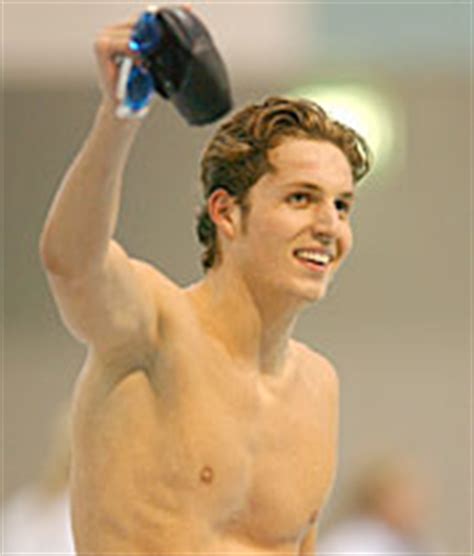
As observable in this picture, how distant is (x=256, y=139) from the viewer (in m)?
1.86

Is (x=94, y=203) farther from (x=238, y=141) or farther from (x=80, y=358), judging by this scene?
(x=80, y=358)

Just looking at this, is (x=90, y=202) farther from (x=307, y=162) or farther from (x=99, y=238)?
(x=307, y=162)

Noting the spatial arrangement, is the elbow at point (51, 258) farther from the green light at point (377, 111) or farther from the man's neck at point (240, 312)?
the green light at point (377, 111)

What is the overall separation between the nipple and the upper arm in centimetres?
12

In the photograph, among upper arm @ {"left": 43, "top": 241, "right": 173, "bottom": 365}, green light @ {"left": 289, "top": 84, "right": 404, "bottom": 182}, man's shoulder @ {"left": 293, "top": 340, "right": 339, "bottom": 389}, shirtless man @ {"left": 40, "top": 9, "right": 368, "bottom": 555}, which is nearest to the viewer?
upper arm @ {"left": 43, "top": 241, "right": 173, "bottom": 365}

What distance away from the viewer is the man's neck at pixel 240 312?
1877mm

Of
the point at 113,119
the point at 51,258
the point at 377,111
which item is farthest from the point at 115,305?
the point at 377,111

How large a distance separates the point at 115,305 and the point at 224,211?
0.19m

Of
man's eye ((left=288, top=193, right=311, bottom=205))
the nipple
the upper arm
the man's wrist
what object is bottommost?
the nipple

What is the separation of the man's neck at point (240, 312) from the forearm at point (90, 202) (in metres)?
0.22

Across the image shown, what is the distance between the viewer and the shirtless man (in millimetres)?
1823

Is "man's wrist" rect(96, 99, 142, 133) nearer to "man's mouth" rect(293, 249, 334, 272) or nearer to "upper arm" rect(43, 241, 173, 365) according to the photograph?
"upper arm" rect(43, 241, 173, 365)

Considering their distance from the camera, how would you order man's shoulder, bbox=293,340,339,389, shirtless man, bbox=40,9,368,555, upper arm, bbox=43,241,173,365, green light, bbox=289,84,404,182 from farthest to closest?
green light, bbox=289,84,404,182
man's shoulder, bbox=293,340,339,389
shirtless man, bbox=40,9,368,555
upper arm, bbox=43,241,173,365

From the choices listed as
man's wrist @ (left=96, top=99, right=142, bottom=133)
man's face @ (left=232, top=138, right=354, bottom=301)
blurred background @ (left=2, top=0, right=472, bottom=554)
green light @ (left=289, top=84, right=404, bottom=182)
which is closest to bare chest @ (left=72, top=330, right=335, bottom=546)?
man's face @ (left=232, top=138, right=354, bottom=301)
